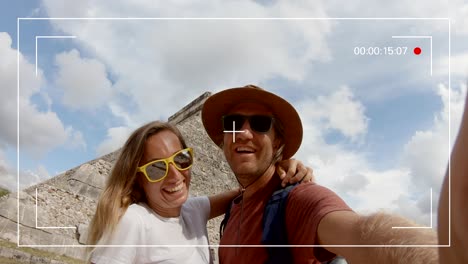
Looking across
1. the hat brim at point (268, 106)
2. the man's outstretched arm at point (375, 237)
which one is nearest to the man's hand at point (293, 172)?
the hat brim at point (268, 106)

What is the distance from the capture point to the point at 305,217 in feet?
5.48

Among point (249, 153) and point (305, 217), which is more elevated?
point (249, 153)

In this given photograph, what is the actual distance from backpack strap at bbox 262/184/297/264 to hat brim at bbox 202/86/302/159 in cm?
49

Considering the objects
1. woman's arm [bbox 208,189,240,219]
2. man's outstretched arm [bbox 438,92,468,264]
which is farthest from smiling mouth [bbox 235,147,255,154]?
man's outstretched arm [bbox 438,92,468,264]

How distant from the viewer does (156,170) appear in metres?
2.49

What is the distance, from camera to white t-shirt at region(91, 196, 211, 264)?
2.14 meters

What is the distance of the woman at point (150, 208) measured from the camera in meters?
2.22

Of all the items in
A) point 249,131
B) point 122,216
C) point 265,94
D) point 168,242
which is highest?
point 265,94

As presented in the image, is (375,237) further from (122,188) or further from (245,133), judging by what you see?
(122,188)

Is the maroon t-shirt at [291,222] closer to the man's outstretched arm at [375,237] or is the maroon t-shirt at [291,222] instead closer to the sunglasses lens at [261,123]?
the man's outstretched arm at [375,237]

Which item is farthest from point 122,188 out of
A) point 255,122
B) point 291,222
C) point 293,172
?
point 291,222

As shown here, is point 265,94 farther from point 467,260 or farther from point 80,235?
point 80,235

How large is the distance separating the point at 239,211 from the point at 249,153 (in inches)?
13.4

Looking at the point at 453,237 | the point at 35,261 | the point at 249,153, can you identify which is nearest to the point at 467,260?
the point at 453,237
